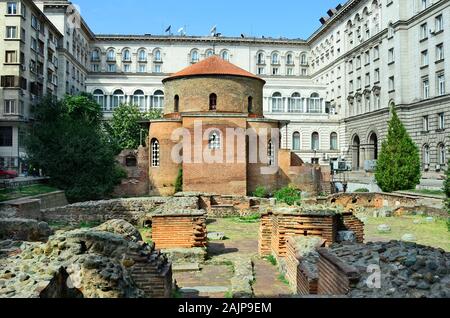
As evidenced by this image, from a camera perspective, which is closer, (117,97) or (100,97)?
(100,97)

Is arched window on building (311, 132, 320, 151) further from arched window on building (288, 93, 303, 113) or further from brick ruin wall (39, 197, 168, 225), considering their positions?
brick ruin wall (39, 197, 168, 225)

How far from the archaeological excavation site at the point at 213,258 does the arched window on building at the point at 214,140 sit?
27.3ft

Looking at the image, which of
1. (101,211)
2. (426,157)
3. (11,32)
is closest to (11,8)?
(11,32)

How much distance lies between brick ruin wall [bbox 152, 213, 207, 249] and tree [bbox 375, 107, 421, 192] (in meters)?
20.0

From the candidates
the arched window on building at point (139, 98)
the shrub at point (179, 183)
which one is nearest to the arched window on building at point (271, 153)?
the shrub at point (179, 183)

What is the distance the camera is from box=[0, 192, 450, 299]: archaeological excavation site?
506 cm

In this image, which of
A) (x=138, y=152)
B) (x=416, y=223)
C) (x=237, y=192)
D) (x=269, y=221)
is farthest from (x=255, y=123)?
(x=269, y=221)

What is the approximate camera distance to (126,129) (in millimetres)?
43031

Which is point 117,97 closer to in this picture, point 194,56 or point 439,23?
point 194,56

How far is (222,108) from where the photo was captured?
1168 inches

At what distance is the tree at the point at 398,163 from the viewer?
28.5 metres

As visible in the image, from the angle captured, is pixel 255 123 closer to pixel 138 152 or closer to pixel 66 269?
pixel 138 152

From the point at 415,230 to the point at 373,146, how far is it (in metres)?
29.2

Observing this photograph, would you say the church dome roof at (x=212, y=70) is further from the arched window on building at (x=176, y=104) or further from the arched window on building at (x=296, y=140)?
the arched window on building at (x=296, y=140)
